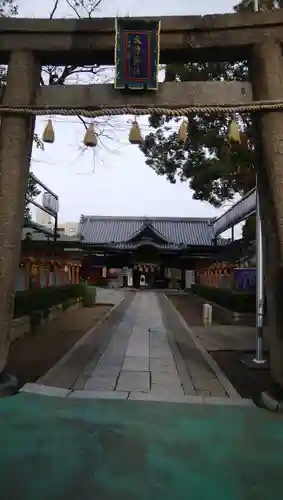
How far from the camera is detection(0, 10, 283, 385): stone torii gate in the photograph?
216 inches

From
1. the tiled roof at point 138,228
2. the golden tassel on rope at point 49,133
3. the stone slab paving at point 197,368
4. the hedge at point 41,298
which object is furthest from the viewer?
the tiled roof at point 138,228

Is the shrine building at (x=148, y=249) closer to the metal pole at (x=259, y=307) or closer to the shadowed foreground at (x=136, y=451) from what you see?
the metal pole at (x=259, y=307)

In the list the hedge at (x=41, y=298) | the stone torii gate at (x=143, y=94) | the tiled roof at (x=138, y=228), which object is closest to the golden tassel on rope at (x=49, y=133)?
the stone torii gate at (x=143, y=94)

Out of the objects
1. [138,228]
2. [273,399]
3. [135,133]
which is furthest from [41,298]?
[138,228]

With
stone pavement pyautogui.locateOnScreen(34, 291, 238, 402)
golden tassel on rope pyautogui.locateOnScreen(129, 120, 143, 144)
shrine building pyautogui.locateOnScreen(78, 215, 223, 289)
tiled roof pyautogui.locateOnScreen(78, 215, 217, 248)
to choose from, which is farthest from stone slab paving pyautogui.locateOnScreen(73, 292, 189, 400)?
tiled roof pyautogui.locateOnScreen(78, 215, 217, 248)

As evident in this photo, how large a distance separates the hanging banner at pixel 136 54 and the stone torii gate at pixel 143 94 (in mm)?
148

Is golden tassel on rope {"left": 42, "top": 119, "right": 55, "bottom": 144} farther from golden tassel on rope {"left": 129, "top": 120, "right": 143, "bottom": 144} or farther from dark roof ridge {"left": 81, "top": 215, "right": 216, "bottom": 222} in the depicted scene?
dark roof ridge {"left": 81, "top": 215, "right": 216, "bottom": 222}

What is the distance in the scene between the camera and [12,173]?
5746 millimetres

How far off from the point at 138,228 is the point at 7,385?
1531 inches

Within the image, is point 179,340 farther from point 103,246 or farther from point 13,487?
point 103,246

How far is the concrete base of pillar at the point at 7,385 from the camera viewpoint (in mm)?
5453

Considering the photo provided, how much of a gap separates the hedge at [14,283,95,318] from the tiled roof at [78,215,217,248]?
74.8ft

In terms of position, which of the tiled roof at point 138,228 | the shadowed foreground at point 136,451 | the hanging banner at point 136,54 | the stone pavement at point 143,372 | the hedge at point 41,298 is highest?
the tiled roof at point 138,228

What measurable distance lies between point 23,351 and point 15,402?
334cm
